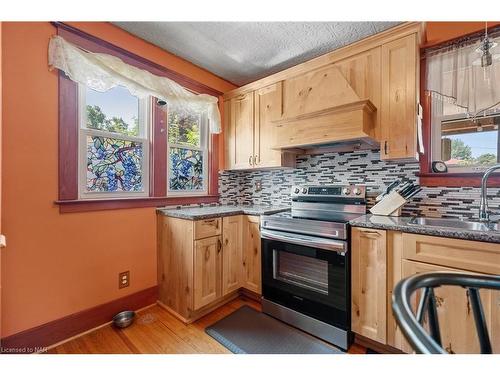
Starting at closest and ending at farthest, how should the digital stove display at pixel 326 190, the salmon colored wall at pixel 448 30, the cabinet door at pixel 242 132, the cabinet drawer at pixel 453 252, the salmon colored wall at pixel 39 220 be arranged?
the cabinet drawer at pixel 453 252
the salmon colored wall at pixel 39 220
the salmon colored wall at pixel 448 30
the digital stove display at pixel 326 190
the cabinet door at pixel 242 132

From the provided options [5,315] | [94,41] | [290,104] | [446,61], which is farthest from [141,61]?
[446,61]

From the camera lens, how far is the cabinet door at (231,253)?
6.99 ft

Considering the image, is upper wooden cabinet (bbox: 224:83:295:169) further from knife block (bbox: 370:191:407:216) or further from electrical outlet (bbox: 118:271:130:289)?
electrical outlet (bbox: 118:271:130:289)

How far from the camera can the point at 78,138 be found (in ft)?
5.71

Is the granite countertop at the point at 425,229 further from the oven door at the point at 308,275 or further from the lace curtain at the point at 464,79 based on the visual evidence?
the lace curtain at the point at 464,79

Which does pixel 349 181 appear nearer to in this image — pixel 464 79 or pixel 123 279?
pixel 464 79

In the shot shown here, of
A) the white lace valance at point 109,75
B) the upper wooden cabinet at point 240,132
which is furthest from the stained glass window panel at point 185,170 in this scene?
the white lace valance at point 109,75

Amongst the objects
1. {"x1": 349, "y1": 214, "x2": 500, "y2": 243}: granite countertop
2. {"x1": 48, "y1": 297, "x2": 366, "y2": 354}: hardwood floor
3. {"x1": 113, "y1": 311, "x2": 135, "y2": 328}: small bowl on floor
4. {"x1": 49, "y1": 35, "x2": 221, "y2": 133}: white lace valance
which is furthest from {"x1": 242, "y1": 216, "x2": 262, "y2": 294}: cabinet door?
{"x1": 49, "y1": 35, "x2": 221, "y2": 133}: white lace valance

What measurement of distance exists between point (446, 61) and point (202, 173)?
2335 millimetres

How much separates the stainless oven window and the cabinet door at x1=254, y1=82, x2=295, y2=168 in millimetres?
914

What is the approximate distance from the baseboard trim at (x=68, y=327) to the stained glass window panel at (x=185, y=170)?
1044 mm

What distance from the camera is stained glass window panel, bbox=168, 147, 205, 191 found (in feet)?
7.85

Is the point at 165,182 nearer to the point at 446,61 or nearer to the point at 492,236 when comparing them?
the point at 492,236
